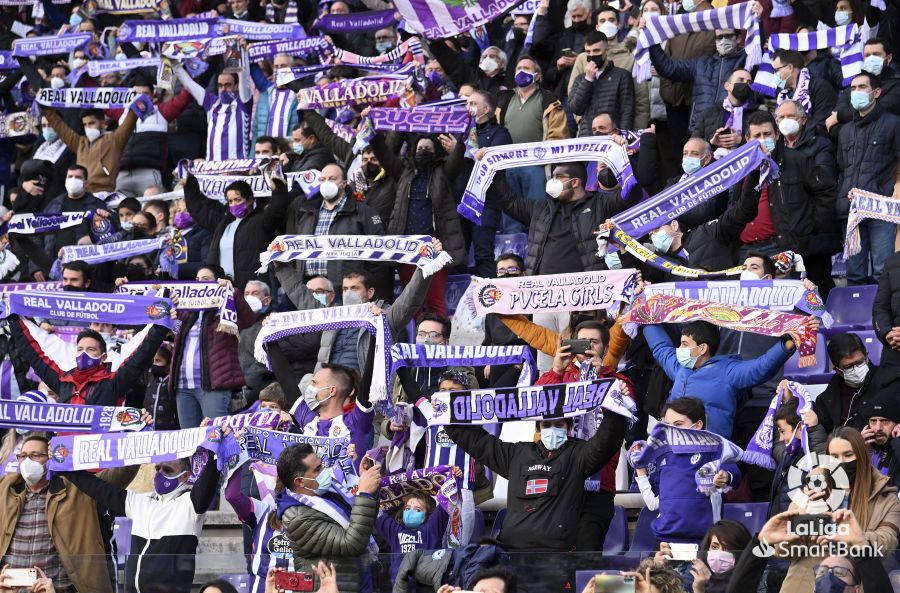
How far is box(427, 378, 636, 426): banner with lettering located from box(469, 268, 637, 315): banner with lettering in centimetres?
205

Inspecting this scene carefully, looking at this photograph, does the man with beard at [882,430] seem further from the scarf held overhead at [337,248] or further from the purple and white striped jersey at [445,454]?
the scarf held overhead at [337,248]

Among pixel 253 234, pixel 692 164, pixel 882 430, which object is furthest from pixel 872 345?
pixel 253 234

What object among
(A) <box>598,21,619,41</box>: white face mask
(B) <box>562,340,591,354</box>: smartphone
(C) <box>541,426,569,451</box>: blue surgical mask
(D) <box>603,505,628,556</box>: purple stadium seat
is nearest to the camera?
(C) <box>541,426,569,451</box>: blue surgical mask

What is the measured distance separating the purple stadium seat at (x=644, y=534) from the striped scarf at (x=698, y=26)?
5.50 meters

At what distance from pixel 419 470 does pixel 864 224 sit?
4.33 meters

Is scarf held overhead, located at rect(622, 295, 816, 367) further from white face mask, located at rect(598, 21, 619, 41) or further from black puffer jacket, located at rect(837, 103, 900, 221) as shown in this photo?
white face mask, located at rect(598, 21, 619, 41)

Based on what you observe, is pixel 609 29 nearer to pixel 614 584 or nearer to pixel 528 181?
pixel 528 181

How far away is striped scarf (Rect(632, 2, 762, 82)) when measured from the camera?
1508cm

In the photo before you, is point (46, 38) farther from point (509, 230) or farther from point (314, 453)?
point (314, 453)

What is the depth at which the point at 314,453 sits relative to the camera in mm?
9680

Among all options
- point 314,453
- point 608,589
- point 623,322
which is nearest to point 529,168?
point 623,322

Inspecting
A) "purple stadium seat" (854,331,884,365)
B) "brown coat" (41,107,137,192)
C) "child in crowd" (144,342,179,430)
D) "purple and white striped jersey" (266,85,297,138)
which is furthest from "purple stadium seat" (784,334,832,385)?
"brown coat" (41,107,137,192)

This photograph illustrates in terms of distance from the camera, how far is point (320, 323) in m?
12.4

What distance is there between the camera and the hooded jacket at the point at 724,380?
35.7 ft
